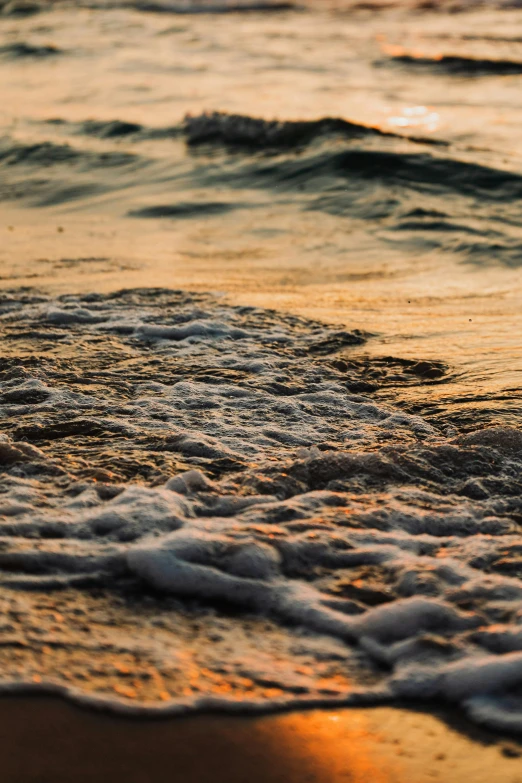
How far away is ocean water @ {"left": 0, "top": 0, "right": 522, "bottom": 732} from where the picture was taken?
107 inches

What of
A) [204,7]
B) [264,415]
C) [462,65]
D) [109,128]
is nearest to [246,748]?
[264,415]

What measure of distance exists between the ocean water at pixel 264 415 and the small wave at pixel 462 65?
3.49 m

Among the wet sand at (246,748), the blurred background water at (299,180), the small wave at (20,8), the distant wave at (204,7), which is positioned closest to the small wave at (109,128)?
the blurred background water at (299,180)

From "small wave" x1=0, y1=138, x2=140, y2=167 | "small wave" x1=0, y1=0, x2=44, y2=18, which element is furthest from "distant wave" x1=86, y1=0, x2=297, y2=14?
"small wave" x1=0, y1=138, x2=140, y2=167

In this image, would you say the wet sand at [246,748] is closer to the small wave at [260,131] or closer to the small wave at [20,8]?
the small wave at [260,131]

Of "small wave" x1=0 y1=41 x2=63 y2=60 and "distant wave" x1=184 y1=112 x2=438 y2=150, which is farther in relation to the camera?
"small wave" x1=0 y1=41 x2=63 y2=60

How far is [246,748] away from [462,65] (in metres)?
14.6

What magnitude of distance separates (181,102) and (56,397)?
31.9ft

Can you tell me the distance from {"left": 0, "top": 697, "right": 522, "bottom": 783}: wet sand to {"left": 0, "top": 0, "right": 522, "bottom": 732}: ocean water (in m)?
0.07

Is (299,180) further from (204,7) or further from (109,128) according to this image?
(204,7)

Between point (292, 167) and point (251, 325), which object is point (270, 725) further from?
point (292, 167)

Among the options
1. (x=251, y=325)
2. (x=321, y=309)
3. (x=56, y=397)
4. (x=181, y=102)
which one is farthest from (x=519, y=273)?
(x=181, y=102)

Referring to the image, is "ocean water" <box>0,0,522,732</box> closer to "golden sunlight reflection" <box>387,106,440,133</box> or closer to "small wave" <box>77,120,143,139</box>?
"small wave" <box>77,120,143,139</box>

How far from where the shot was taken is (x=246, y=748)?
7.80 ft
